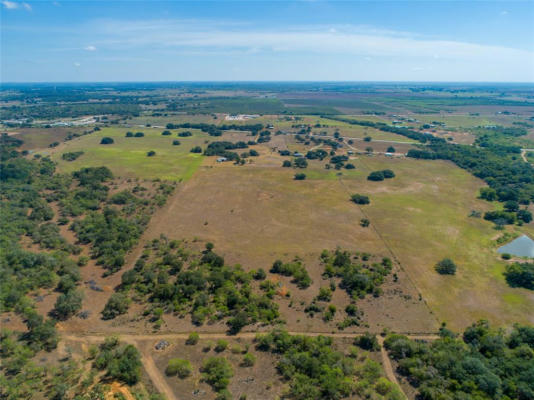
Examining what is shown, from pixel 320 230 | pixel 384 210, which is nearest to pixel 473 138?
pixel 384 210

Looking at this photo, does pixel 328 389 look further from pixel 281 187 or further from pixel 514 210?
pixel 514 210

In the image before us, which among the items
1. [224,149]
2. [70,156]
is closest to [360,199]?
[224,149]

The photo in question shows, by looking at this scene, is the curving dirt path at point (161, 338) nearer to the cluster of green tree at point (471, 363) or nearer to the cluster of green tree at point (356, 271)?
the cluster of green tree at point (471, 363)

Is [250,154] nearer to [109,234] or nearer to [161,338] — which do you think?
[109,234]

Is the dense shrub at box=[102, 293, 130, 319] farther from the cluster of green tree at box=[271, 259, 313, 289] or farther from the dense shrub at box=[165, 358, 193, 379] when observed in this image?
the cluster of green tree at box=[271, 259, 313, 289]

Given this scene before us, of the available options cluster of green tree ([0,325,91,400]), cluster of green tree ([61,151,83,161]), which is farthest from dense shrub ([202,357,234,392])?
cluster of green tree ([61,151,83,161])

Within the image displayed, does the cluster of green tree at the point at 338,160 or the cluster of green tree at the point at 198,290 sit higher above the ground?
the cluster of green tree at the point at 338,160

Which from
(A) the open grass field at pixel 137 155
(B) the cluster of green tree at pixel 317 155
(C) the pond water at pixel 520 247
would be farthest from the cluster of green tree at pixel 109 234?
(B) the cluster of green tree at pixel 317 155

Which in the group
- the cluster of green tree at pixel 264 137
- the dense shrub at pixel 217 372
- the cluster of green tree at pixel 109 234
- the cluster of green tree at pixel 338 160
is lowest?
the dense shrub at pixel 217 372
